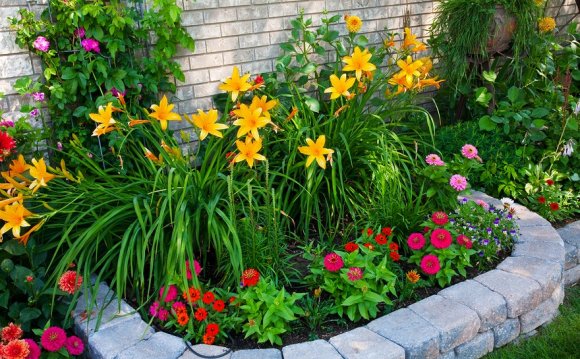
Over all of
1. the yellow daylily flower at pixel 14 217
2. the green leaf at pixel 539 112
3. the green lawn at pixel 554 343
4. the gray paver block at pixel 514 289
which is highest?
the yellow daylily flower at pixel 14 217

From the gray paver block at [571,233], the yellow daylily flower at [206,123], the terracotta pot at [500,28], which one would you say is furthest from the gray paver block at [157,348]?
the terracotta pot at [500,28]

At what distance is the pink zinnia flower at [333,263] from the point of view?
2.36m

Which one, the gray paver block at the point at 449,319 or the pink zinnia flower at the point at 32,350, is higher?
the pink zinnia flower at the point at 32,350

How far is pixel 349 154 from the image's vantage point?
2838 mm

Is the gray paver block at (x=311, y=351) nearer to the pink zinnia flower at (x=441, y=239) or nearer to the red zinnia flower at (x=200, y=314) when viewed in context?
the red zinnia flower at (x=200, y=314)

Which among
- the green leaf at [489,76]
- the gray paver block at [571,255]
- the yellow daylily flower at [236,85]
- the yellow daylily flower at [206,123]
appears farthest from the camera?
the green leaf at [489,76]

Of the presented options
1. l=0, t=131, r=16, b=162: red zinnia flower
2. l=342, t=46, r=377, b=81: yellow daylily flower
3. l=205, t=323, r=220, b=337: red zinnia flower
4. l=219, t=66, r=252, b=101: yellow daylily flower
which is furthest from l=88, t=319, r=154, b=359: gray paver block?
l=342, t=46, r=377, b=81: yellow daylily flower

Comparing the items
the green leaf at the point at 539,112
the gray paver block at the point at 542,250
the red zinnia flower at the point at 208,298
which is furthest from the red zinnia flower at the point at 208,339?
the green leaf at the point at 539,112

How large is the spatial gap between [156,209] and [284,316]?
70 centimetres

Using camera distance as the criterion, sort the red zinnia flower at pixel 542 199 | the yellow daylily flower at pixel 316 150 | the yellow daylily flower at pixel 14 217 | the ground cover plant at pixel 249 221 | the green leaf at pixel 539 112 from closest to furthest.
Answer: the yellow daylily flower at pixel 14 217, the ground cover plant at pixel 249 221, the yellow daylily flower at pixel 316 150, the red zinnia flower at pixel 542 199, the green leaf at pixel 539 112

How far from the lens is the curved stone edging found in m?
2.10

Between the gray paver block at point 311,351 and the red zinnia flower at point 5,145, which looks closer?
the gray paver block at point 311,351

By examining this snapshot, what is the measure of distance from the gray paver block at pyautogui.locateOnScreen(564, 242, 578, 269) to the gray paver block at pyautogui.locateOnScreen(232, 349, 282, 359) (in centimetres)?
175

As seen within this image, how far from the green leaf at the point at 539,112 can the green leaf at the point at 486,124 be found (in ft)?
0.81
